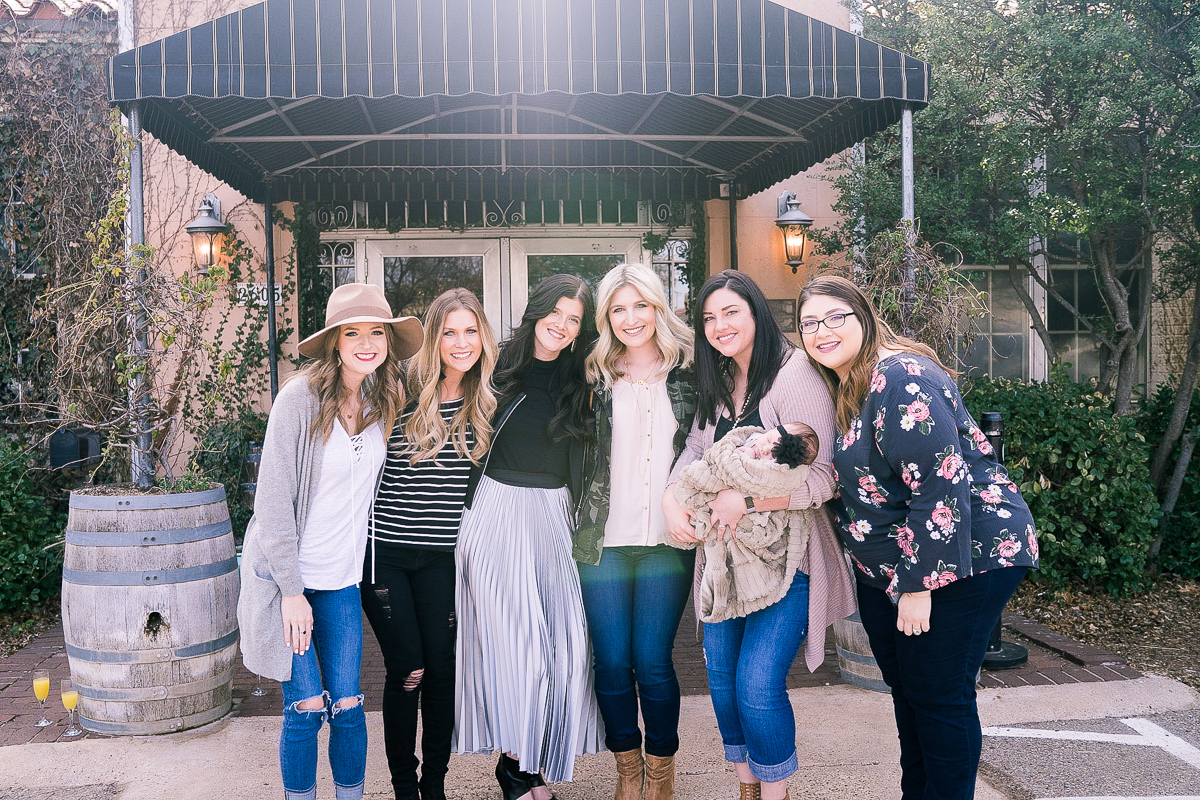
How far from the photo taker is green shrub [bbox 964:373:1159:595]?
18.4ft

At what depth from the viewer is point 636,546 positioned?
287 cm

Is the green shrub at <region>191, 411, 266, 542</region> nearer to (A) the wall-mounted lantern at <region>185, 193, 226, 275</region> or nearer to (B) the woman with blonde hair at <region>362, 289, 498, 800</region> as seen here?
(A) the wall-mounted lantern at <region>185, 193, 226, 275</region>

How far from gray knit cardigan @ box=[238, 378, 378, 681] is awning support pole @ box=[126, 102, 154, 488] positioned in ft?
5.96

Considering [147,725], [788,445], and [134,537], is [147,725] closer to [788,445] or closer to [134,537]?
[134,537]

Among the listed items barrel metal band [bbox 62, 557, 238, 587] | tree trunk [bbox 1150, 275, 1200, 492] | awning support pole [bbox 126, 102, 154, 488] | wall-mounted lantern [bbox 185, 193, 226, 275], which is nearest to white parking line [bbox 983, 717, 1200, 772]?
tree trunk [bbox 1150, 275, 1200, 492]

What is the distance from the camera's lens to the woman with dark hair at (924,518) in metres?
2.24

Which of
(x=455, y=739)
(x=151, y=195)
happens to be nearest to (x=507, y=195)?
(x=151, y=195)

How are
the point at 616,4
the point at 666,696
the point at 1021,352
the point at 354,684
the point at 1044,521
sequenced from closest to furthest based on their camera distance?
1. the point at 354,684
2. the point at 666,696
3. the point at 616,4
4. the point at 1044,521
5. the point at 1021,352

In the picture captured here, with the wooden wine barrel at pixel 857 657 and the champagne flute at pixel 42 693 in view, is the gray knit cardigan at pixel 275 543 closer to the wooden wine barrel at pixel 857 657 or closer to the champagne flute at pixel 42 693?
the champagne flute at pixel 42 693

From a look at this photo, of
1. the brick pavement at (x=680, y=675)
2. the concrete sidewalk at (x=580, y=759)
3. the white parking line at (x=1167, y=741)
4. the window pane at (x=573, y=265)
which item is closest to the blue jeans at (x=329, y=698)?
the concrete sidewalk at (x=580, y=759)

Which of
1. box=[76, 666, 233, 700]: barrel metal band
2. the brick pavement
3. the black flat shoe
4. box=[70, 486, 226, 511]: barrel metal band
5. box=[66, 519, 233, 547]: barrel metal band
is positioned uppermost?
box=[70, 486, 226, 511]: barrel metal band

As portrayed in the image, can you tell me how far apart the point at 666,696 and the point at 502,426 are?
1.07m

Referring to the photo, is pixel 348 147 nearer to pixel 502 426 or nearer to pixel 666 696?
pixel 502 426

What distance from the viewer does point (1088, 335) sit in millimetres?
8039
